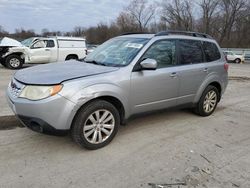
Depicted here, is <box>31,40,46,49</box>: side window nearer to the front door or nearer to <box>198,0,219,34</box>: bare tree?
the front door

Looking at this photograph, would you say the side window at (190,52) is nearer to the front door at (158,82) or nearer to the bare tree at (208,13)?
the front door at (158,82)

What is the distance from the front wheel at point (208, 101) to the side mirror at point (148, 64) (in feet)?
5.96

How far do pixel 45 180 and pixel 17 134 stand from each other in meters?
1.66

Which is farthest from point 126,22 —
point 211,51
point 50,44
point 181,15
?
point 211,51

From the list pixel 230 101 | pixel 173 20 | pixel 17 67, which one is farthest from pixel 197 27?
pixel 230 101

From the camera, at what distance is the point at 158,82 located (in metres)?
4.89

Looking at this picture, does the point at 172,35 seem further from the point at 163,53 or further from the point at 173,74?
the point at 173,74

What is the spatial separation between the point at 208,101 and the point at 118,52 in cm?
236

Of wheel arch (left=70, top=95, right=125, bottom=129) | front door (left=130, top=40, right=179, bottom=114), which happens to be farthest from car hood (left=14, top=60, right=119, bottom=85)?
front door (left=130, top=40, right=179, bottom=114)

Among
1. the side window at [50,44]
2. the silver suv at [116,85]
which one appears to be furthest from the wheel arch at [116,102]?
the side window at [50,44]

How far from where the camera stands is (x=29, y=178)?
339 centimetres

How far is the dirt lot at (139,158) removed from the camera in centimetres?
341

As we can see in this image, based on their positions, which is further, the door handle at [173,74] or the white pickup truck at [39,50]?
the white pickup truck at [39,50]

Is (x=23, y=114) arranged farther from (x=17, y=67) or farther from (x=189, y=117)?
(x=17, y=67)
